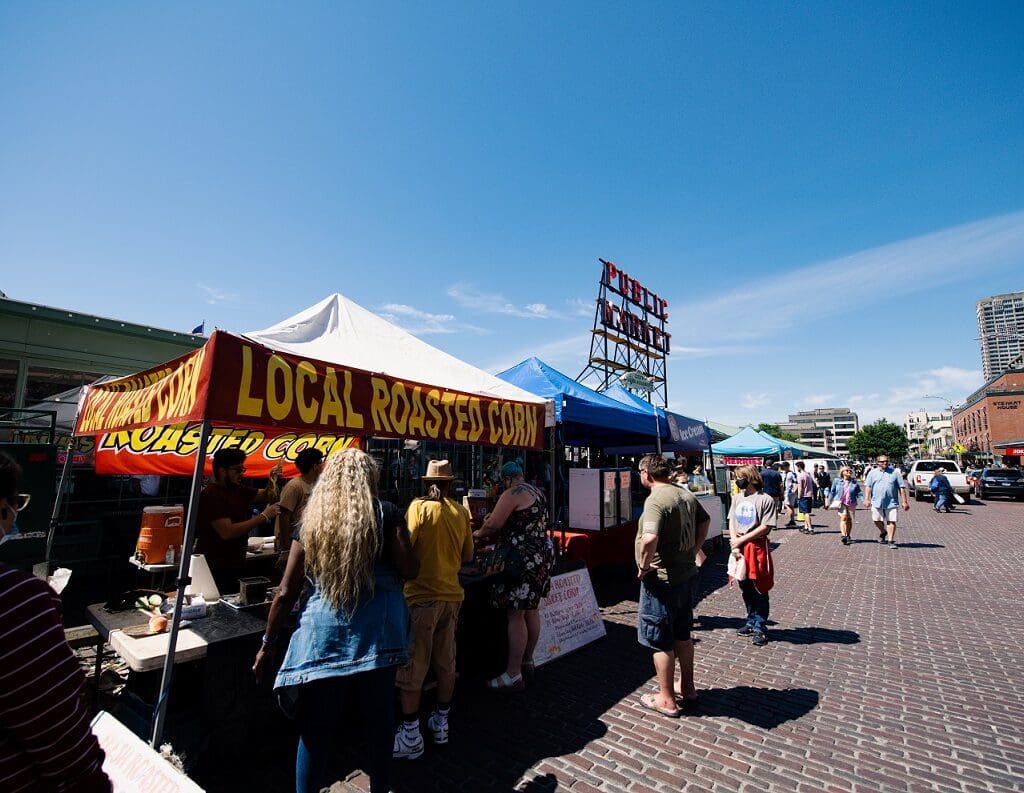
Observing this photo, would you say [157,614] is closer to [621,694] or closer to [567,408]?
[621,694]

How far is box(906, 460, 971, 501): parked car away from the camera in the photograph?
22.5 m

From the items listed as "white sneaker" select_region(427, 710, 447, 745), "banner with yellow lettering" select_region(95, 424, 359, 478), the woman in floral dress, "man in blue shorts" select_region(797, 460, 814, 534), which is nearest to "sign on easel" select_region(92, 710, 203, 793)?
"white sneaker" select_region(427, 710, 447, 745)

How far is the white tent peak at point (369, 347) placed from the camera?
4.12 m

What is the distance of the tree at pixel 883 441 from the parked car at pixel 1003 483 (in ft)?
205

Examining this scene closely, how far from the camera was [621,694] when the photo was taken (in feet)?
13.7

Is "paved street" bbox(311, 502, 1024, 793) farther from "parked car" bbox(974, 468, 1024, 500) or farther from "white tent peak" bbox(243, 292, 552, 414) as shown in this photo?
"parked car" bbox(974, 468, 1024, 500)

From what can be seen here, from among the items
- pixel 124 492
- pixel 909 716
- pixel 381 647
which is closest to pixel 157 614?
pixel 381 647

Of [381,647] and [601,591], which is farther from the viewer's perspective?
[601,591]

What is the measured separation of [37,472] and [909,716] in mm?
8519

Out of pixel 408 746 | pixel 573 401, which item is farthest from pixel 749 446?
pixel 408 746

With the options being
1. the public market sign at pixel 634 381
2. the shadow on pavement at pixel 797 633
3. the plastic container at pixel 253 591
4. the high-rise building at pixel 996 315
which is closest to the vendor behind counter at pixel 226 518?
the plastic container at pixel 253 591

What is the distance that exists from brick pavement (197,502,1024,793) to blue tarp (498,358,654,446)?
8.46 feet

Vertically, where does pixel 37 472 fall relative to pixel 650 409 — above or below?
below

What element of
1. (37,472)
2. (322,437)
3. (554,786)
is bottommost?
(554,786)
